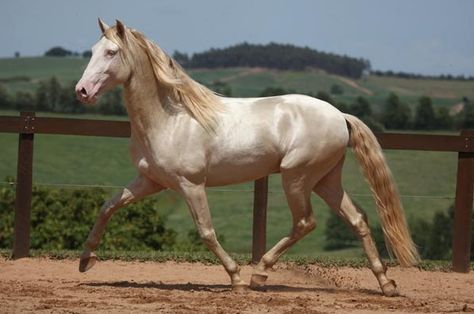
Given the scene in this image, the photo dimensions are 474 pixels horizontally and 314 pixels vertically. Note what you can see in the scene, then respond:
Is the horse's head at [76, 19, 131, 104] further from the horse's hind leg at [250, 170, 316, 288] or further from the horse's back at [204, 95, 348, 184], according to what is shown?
the horse's hind leg at [250, 170, 316, 288]

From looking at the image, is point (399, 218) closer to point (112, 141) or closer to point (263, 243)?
point (263, 243)

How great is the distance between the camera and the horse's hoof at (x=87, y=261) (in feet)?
25.3

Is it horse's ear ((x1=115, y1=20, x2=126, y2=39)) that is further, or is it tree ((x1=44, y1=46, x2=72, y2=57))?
tree ((x1=44, y1=46, x2=72, y2=57))

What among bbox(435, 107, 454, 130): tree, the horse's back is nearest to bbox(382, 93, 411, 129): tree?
bbox(435, 107, 454, 130): tree

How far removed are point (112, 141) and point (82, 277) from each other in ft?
138

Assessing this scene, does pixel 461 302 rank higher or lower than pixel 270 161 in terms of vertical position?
lower

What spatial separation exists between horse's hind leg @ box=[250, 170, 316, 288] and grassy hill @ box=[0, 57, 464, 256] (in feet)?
48.8

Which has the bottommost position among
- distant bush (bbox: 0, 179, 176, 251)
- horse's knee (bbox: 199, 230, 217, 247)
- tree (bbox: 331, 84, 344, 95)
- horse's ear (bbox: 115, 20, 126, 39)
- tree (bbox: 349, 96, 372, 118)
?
distant bush (bbox: 0, 179, 176, 251)

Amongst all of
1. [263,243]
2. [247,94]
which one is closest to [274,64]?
[247,94]

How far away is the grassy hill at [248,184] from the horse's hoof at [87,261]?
49.8 feet

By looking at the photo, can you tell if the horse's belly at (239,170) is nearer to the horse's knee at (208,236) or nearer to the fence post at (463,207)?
the horse's knee at (208,236)

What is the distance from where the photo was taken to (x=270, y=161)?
746cm

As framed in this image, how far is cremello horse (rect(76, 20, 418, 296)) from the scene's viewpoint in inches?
285

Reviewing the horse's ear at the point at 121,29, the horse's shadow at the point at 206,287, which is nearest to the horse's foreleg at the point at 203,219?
the horse's shadow at the point at 206,287
